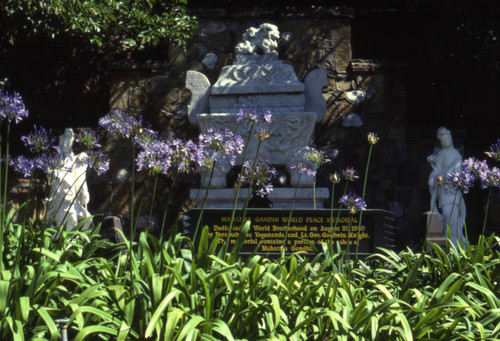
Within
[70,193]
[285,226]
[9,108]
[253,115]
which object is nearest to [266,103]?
→ [70,193]

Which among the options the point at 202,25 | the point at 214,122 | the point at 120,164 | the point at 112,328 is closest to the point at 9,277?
the point at 112,328

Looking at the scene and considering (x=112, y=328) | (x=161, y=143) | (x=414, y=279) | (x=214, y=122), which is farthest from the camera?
(x=214, y=122)

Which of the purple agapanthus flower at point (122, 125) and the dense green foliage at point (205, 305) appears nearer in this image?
the dense green foliage at point (205, 305)

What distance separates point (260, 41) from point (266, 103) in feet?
2.70

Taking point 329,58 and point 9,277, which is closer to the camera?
point 9,277

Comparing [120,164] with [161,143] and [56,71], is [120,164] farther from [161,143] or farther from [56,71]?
[161,143]

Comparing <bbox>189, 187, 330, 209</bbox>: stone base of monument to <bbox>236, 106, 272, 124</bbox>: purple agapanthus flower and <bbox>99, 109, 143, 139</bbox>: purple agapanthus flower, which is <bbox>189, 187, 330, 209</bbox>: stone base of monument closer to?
<bbox>236, 106, 272, 124</bbox>: purple agapanthus flower

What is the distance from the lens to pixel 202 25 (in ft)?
30.9

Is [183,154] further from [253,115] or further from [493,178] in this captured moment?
[493,178]

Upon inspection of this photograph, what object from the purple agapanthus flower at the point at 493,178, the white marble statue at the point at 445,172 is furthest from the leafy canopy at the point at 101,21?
the purple agapanthus flower at the point at 493,178

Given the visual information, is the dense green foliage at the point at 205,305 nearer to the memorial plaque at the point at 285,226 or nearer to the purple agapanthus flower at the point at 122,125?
the purple agapanthus flower at the point at 122,125

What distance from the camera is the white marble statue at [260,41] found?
8.50m

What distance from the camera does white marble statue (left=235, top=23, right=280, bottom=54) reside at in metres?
8.50

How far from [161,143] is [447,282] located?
5.11ft
